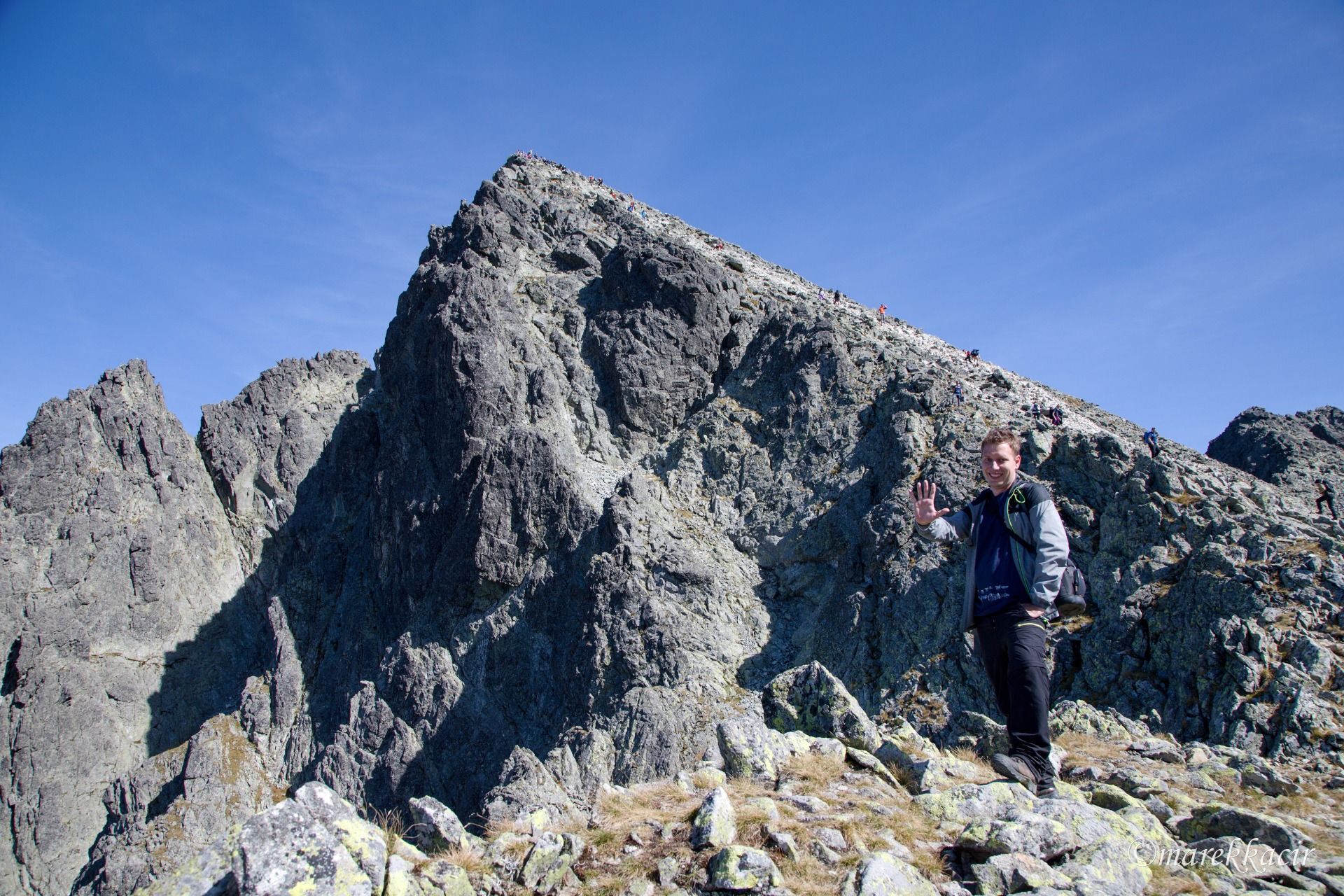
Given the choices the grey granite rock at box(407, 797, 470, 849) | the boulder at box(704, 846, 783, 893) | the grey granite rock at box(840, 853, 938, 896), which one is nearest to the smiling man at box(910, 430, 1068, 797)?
the grey granite rock at box(840, 853, 938, 896)

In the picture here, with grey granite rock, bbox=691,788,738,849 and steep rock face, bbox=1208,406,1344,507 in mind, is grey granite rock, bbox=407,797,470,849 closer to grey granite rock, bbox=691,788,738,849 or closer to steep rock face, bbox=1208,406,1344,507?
grey granite rock, bbox=691,788,738,849

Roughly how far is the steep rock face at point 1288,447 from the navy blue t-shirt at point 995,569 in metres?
55.2

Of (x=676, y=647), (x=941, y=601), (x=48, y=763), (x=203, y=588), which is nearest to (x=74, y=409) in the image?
(x=203, y=588)

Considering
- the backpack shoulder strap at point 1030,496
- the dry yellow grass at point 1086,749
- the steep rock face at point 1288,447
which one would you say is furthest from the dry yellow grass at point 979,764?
the steep rock face at point 1288,447

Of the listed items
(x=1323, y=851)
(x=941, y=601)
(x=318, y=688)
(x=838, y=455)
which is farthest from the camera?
(x=318, y=688)

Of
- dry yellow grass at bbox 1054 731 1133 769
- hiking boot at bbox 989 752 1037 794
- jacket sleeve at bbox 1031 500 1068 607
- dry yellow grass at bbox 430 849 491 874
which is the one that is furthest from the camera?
dry yellow grass at bbox 1054 731 1133 769

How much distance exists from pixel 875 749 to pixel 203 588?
8043cm

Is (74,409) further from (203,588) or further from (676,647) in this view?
(676,647)

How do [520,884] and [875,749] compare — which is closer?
[520,884]

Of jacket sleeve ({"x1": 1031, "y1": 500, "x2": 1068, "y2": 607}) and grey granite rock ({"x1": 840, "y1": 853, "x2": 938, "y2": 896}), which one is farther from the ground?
jacket sleeve ({"x1": 1031, "y1": 500, "x2": 1068, "y2": 607})

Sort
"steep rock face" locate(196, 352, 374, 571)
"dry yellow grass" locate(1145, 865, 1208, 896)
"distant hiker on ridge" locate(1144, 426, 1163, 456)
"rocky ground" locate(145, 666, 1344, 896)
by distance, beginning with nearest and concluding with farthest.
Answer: "rocky ground" locate(145, 666, 1344, 896) → "dry yellow grass" locate(1145, 865, 1208, 896) → "distant hiker on ridge" locate(1144, 426, 1163, 456) → "steep rock face" locate(196, 352, 374, 571)

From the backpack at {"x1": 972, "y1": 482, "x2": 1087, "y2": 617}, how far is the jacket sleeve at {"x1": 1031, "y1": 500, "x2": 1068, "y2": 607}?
71 millimetres

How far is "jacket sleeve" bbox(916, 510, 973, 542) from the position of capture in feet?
31.3

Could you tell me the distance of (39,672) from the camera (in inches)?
2596
